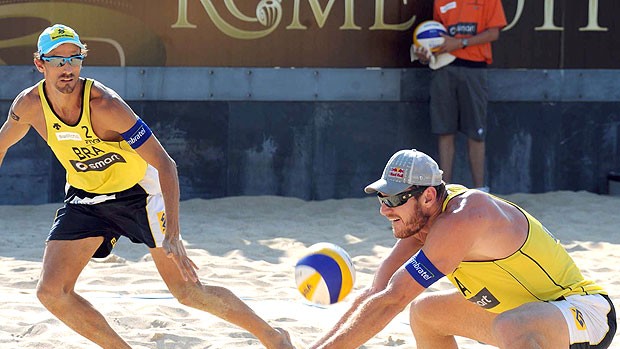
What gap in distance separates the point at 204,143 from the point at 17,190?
1.67 m

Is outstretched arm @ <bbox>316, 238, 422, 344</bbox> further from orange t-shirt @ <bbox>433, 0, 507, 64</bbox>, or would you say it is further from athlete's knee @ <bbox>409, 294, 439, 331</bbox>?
orange t-shirt @ <bbox>433, 0, 507, 64</bbox>

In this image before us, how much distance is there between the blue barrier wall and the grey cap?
5781mm

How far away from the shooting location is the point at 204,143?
33.4 feet

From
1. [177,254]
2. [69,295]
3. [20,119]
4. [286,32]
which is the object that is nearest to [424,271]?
[177,254]

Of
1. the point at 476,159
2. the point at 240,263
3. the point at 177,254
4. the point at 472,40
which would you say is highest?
the point at 472,40

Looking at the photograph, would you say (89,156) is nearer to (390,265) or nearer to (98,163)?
(98,163)

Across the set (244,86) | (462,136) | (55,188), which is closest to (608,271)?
(462,136)

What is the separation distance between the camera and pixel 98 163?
551 cm

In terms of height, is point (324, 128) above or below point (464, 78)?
below

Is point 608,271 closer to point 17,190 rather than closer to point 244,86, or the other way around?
point 244,86

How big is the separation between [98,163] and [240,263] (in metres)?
2.64

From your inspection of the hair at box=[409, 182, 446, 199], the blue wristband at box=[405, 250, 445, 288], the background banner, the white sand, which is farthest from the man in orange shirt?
the blue wristband at box=[405, 250, 445, 288]

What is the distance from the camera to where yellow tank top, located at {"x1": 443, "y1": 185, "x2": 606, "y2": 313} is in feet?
15.2

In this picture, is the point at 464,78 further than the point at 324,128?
No
